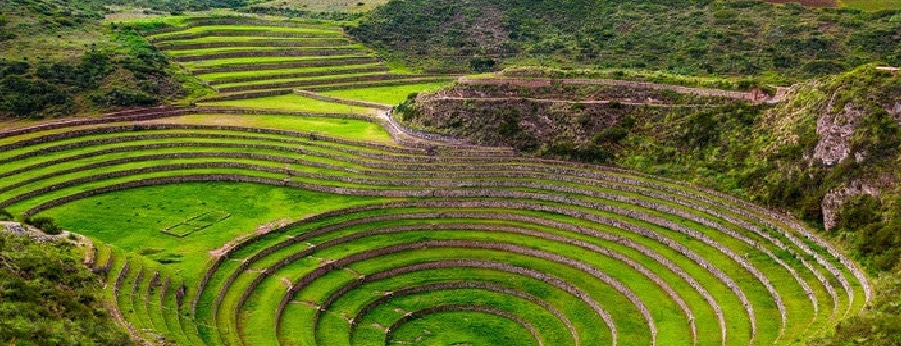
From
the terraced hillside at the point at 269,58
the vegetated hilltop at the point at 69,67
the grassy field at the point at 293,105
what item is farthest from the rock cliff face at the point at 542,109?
the vegetated hilltop at the point at 69,67

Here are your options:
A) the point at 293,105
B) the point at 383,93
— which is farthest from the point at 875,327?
the point at 383,93

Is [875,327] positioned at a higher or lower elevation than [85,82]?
higher

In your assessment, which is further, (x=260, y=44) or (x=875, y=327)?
(x=260, y=44)

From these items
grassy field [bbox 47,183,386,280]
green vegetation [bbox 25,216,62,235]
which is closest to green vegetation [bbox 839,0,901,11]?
grassy field [bbox 47,183,386,280]

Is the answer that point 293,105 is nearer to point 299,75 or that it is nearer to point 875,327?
point 299,75

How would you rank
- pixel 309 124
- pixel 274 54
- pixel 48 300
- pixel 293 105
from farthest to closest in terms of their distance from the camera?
pixel 274 54 → pixel 293 105 → pixel 309 124 → pixel 48 300

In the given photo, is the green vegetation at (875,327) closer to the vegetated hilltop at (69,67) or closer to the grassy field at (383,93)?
the grassy field at (383,93)
